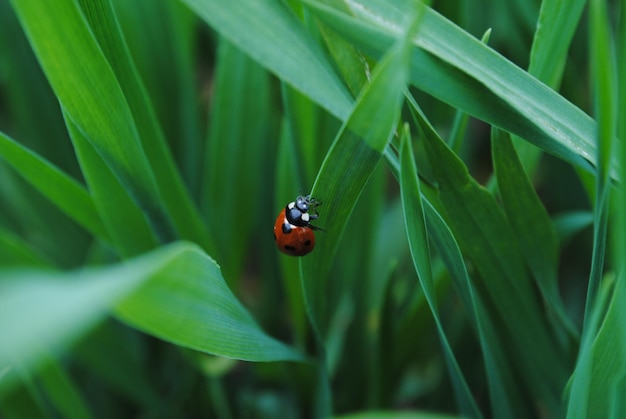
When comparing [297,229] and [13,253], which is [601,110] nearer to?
[297,229]

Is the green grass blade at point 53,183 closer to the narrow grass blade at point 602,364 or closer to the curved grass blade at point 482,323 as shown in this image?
the curved grass blade at point 482,323

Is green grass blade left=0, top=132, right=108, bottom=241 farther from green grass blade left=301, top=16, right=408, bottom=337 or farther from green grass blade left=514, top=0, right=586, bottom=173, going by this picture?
green grass blade left=514, top=0, right=586, bottom=173

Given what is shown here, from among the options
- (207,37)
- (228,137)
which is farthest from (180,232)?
(207,37)

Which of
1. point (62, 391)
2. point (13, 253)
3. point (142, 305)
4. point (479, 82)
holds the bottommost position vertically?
point (62, 391)

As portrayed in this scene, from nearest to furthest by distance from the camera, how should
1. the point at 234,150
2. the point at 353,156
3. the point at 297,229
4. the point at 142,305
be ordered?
the point at 142,305
the point at 353,156
the point at 297,229
the point at 234,150

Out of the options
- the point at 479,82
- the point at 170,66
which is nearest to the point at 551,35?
the point at 479,82

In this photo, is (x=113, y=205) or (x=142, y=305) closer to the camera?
(x=142, y=305)

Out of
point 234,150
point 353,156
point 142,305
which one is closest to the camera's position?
point 142,305
